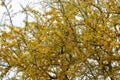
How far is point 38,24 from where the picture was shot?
20.6ft

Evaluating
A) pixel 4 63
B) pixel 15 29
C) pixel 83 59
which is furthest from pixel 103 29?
pixel 4 63

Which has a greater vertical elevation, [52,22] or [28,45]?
[52,22]

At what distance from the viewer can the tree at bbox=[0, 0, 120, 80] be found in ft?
17.6

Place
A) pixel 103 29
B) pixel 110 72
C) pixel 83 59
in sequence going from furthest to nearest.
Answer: pixel 110 72, pixel 83 59, pixel 103 29

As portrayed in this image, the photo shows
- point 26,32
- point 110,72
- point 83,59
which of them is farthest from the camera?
point 26,32

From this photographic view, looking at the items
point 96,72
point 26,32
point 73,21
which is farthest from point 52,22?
point 96,72

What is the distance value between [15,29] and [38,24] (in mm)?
718

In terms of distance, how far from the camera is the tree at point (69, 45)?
536cm

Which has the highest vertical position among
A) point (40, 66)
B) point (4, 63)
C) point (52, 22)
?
point (52, 22)

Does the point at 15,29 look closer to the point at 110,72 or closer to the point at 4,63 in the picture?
the point at 4,63

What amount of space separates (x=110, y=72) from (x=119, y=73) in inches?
9.1

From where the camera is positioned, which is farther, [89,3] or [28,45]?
[89,3]

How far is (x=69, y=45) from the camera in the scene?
544cm

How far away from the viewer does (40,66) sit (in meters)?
5.45
